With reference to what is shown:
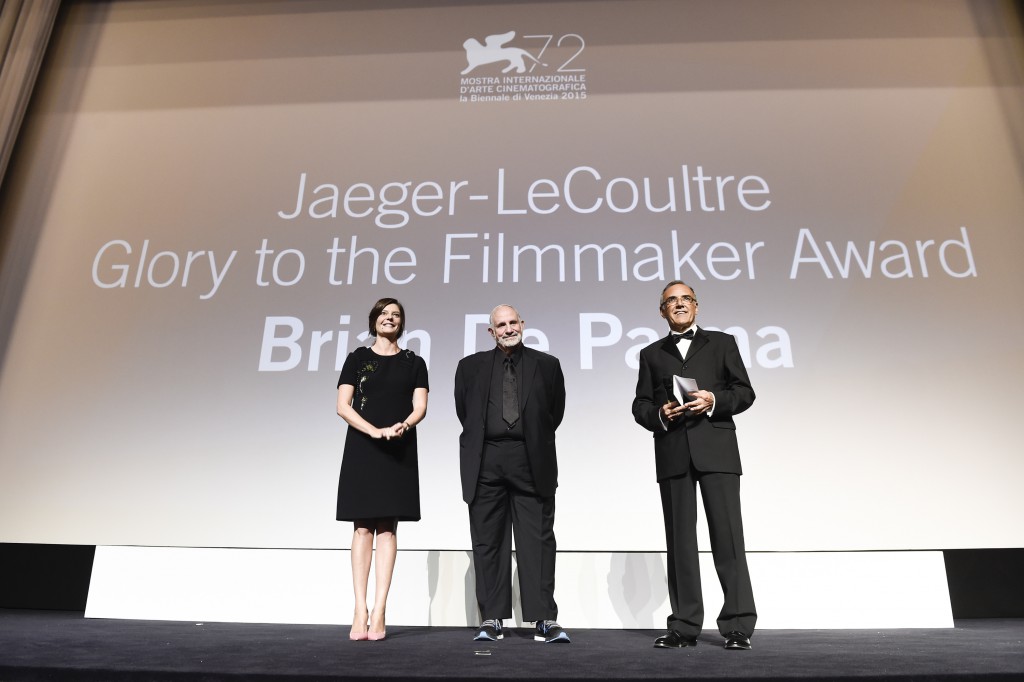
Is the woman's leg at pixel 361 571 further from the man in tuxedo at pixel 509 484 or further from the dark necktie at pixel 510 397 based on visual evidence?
the dark necktie at pixel 510 397

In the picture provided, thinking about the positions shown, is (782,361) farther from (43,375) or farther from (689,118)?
(43,375)

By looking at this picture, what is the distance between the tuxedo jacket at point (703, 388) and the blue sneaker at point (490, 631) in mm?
805

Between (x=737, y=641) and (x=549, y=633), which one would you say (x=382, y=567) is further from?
(x=737, y=641)

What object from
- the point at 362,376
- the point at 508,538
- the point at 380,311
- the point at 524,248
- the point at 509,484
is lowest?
the point at 508,538

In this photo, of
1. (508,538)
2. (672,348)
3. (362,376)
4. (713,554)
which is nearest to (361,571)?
(508,538)

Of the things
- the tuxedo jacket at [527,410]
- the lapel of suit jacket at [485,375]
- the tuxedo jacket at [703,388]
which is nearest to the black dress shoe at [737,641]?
the tuxedo jacket at [703,388]

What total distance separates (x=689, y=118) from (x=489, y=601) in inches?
121

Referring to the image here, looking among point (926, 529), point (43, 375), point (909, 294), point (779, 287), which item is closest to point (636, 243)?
point (779, 287)

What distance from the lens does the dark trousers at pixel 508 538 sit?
2529 millimetres

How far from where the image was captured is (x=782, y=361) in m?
3.66

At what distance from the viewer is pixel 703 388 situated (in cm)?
247

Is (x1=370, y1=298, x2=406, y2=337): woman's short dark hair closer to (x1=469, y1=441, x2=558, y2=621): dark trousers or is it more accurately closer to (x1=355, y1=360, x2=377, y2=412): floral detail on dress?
(x1=355, y1=360, x2=377, y2=412): floral detail on dress

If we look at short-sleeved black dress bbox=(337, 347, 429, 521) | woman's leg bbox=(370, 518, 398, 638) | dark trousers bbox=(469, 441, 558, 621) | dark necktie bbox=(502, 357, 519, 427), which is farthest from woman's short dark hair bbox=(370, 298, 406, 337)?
woman's leg bbox=(370, 518, 398, 638)

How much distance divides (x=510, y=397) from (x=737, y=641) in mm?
1118
